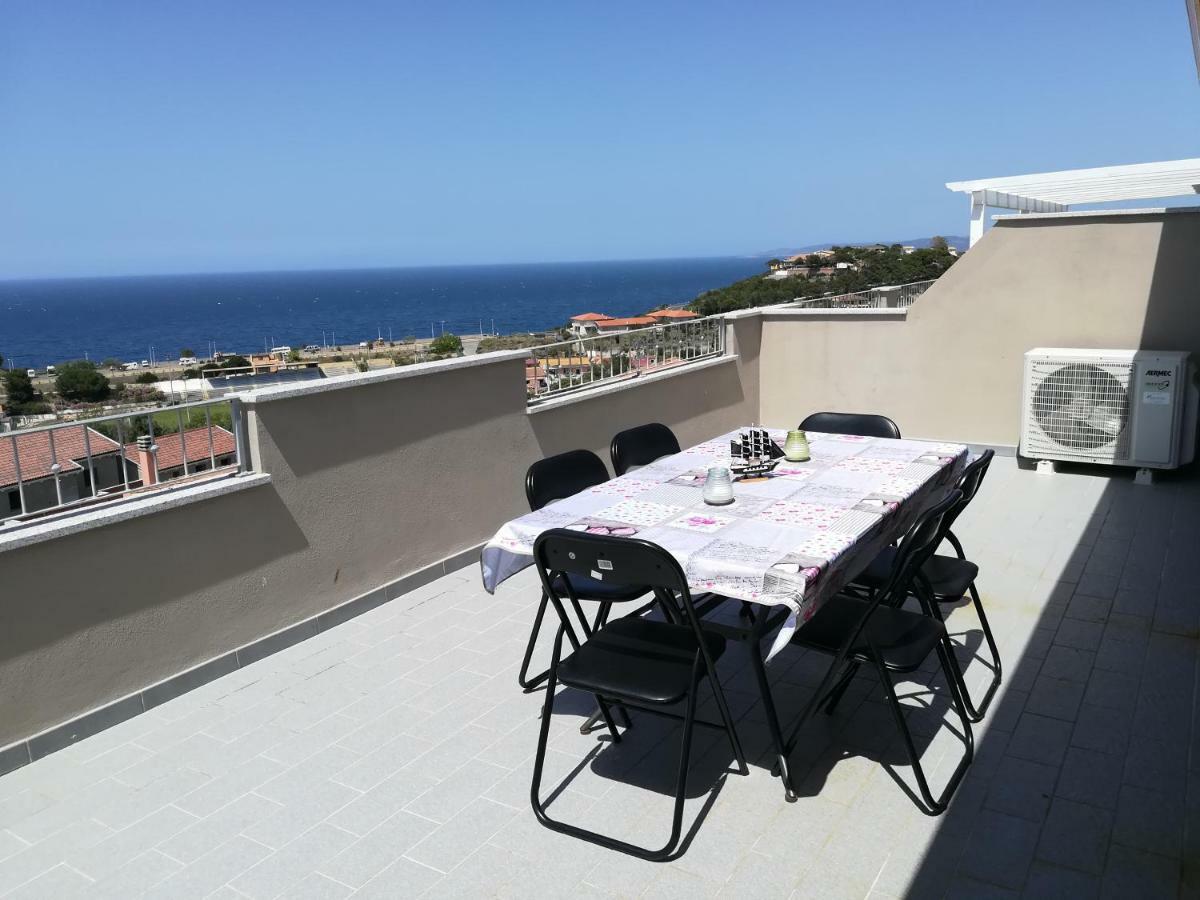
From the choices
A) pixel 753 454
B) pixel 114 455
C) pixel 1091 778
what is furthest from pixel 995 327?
pixel 114 455

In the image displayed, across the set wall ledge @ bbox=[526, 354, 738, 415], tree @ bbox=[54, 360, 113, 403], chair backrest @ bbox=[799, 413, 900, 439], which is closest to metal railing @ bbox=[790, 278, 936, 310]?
wall ledge @ bbox=[526, 354, 738, 415]

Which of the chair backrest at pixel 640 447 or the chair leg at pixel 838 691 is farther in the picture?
the chair backrest at pixel 640 447

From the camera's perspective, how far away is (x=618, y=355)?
6.39 m

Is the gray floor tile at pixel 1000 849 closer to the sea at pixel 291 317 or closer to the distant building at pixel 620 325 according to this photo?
the distant building at pixel 620 325

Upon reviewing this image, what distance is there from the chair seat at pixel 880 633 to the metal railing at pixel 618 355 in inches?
116

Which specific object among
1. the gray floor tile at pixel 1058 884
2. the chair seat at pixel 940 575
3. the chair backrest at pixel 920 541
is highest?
the chair backrest at pixel 920 541

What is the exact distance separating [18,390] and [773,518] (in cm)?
516

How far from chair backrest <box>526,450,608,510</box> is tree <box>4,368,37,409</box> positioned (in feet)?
10.4

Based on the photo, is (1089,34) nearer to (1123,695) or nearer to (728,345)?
(728,345)

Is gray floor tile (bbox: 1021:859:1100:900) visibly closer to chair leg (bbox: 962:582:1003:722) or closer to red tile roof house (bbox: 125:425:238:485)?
chair leg (bbox: 962:582:1003:722)

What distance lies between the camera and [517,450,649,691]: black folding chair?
10.8 feet

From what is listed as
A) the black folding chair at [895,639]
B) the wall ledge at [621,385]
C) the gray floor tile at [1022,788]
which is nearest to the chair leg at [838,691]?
the black folding chair at [895,639]

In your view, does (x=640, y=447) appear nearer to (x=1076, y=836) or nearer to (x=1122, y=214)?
(x=1076, y=836)

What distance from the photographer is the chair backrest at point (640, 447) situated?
4.29 meters
